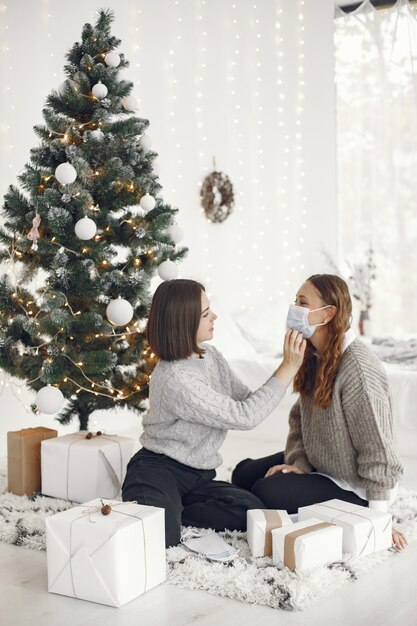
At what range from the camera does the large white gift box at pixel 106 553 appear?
7.02 ft

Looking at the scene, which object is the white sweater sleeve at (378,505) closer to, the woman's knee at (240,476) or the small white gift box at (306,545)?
the small white gift box at (306,545)

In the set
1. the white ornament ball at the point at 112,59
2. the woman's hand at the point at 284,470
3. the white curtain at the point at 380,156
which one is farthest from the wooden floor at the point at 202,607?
the white curtain at the point at 380,156

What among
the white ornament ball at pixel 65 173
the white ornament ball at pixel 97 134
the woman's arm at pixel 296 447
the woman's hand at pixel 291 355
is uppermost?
the white ornament ball at pixel 97 134

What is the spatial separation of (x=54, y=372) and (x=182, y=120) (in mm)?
2301

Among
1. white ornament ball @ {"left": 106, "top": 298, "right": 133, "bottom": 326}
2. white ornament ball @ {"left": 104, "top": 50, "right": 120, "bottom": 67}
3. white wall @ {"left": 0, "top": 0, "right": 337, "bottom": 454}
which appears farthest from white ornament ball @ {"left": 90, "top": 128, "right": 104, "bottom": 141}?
white wall @ {"left": 0, "top": 0, "right": 337, "bottom": 454}

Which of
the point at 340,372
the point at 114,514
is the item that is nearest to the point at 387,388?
the point at 340,372

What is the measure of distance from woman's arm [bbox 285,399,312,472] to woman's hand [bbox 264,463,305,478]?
0.07 ft

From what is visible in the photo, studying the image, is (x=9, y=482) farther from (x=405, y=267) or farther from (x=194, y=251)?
(x=405, y=267)

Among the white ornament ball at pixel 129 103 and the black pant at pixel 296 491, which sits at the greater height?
the white ornament ball at pixel 129 103

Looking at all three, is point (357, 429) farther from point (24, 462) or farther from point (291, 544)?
point (24, 462)

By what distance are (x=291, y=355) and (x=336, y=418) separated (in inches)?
10.2

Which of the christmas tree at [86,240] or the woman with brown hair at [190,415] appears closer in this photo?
the woman with brown hair at [190,415]

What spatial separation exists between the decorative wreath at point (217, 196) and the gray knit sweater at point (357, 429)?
97.3 inches

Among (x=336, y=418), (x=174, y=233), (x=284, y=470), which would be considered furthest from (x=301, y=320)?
(x=174, y=233)
